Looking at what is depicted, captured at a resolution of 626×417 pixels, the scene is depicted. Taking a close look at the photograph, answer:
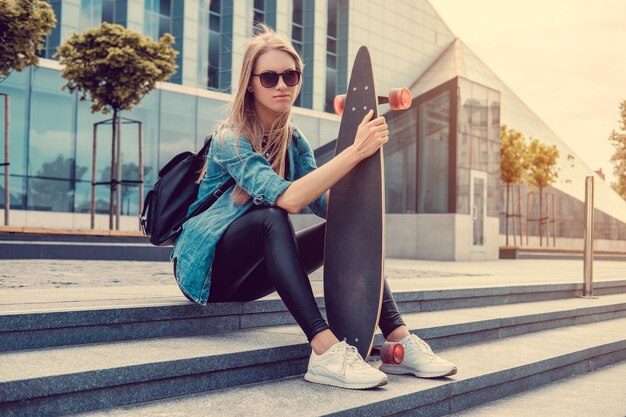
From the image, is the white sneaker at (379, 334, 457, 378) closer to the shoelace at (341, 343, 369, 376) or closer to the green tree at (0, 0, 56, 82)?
the shoelace at (341, 343, 369, 376)

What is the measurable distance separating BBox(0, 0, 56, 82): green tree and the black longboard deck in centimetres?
905

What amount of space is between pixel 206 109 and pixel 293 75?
72.0ft

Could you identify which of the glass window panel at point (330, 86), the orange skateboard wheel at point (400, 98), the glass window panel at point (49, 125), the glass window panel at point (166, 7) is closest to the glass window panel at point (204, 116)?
the glass window panel at point (166, 7)

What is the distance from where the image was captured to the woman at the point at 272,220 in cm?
269

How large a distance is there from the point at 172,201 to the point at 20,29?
8.77 metres

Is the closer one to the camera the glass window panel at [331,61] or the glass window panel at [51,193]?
the glass window panel at [51,193]

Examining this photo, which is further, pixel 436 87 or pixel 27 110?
pixel 27 110

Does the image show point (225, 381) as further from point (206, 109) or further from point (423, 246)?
point (206, 109)

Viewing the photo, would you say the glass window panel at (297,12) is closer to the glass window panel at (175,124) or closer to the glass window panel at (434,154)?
the glass window panel at (175,124)

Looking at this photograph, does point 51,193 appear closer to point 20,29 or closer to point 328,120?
point 20,29

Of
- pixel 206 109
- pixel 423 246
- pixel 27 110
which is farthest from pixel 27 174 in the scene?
pixel 423 246

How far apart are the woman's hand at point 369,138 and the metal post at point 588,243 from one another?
447 cm

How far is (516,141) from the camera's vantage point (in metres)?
22.2

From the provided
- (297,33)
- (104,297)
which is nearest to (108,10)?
(297,33)
